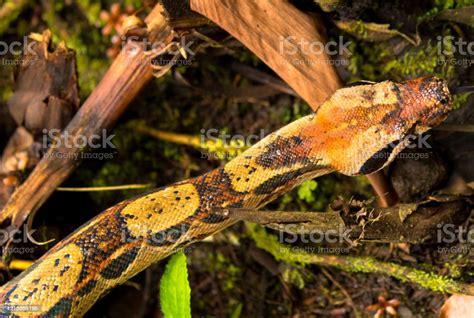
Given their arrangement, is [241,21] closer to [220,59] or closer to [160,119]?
[220,59]

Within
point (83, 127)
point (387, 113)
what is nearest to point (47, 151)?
point (83, 127)

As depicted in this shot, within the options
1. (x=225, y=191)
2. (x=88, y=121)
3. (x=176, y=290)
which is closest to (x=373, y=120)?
(x=225, y=191)

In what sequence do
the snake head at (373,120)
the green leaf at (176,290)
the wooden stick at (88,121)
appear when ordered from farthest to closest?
the wooden stick at (88,121), the green leaf at (176,290), the snake head at (373,120)

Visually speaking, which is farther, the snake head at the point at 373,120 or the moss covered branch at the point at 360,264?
the moss covered branch at the point at 360,264

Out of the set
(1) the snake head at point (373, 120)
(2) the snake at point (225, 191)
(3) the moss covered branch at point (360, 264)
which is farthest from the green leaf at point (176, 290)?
(1) the snake head at point (373, 120)

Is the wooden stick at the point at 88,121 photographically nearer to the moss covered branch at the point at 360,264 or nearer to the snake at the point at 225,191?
the snake at the point at 225,191

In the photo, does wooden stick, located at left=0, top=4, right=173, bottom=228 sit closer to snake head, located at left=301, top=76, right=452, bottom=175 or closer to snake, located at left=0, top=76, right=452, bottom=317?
snake, located at left=0, top=76, right=452, bottom=317
